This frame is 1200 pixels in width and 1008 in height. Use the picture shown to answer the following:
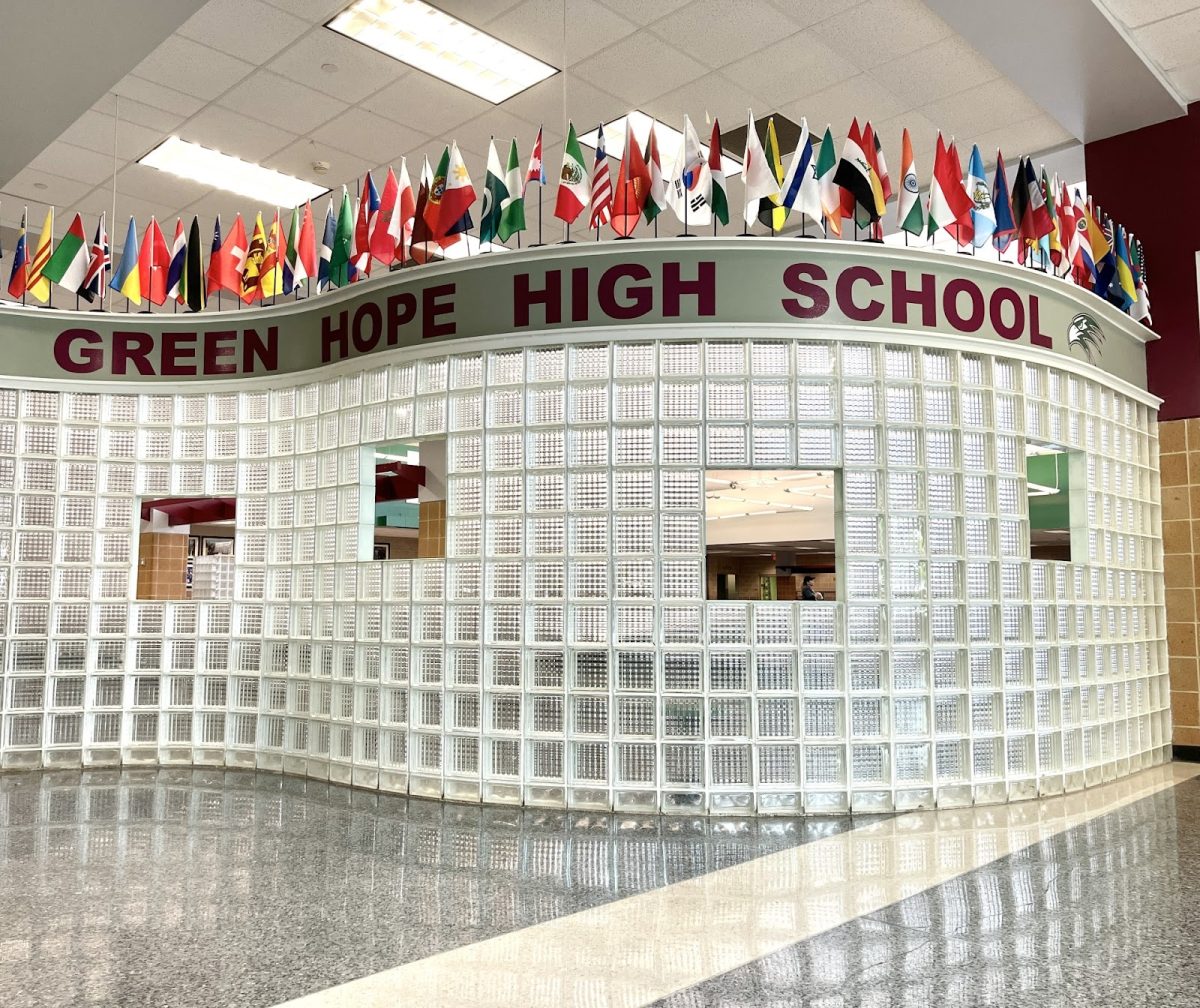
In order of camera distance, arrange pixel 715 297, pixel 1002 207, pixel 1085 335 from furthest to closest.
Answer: pixel 1085 335 < pixel 1002 207 < pixel 715 297

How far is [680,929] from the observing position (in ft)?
12.4

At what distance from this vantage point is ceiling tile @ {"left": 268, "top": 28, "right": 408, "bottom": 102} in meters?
7.31

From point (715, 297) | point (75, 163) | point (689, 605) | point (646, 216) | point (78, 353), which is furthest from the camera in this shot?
point (75, 163)

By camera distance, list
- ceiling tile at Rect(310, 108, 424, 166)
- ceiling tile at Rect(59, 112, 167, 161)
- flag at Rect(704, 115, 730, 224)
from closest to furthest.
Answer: flag at Rect(704, 115, 730, 224)
ceiling tile at Rect(59, 112, 167, 161)
ceiling tile at Rect(310, 108, 424, 166)

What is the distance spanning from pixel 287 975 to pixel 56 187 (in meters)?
9.00

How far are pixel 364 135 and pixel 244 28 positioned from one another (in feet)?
5.78

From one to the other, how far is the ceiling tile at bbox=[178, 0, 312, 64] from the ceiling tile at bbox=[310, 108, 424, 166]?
3.59 ft

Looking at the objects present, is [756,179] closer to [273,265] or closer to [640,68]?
[640,68]

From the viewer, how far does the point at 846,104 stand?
27.3ft

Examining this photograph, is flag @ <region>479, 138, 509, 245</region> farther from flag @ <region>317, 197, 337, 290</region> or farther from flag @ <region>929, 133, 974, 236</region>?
flag @ <region>929, 133, 974, 236</region>

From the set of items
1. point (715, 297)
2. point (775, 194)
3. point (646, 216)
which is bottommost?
point (715, 297)

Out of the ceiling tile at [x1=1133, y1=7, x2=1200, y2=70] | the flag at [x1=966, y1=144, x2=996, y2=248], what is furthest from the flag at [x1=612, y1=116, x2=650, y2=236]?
the ceiling tile at [x1=1133, y1=7, x2=1200, y2=70]

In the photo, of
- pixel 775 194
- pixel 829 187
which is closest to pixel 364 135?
pixel 775 194

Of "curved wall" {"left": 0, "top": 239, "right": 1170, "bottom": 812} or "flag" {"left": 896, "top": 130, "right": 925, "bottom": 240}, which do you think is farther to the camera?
"flag" {"left": 896, "top": 130, "right": 925, "bottom": 240}
